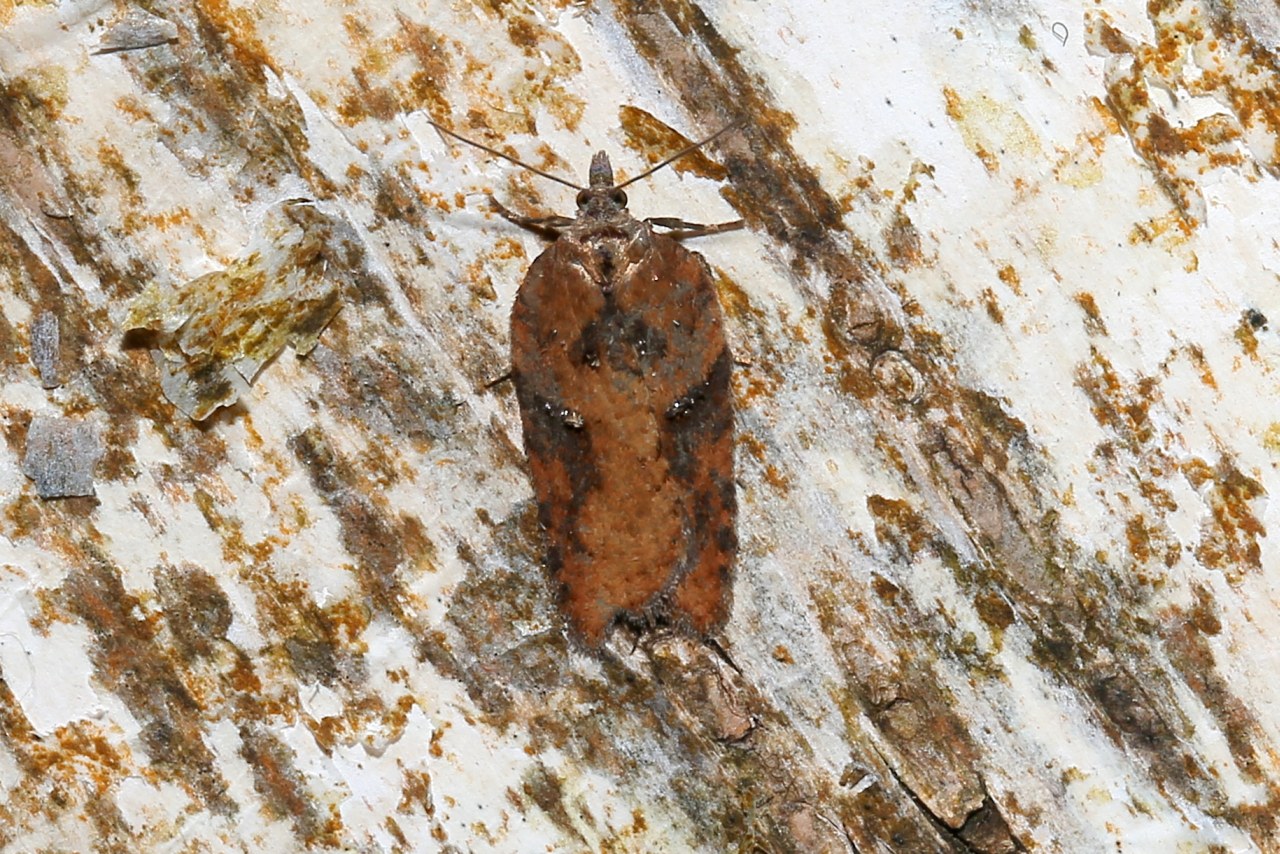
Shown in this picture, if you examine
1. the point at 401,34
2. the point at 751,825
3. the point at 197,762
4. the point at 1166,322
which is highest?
the point at 1166,322

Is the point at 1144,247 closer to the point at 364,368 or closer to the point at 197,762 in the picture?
the point at 364,368

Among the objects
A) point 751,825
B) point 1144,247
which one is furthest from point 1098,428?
point 751,825

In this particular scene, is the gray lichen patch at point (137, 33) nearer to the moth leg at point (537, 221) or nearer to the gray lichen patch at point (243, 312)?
the gray lichen patch at point (243, 312)

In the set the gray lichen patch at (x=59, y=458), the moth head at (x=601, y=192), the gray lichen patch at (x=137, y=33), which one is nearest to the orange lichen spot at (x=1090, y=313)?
the moth head at (x=601, y=192)

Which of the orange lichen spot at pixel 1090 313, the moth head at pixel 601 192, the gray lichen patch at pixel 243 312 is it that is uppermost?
the orange lichen spot at pixel 1090 313

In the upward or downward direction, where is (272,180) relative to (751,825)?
upward

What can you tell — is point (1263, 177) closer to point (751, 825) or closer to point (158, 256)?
point (751, 825)

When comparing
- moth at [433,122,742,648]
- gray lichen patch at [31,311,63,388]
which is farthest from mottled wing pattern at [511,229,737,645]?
gray lichen patch at [31,311,63,388]
